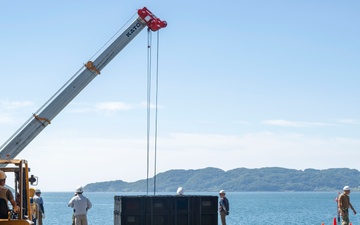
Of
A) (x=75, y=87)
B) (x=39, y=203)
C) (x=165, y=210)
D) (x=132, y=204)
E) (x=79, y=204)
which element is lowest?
(x=165, y=210)

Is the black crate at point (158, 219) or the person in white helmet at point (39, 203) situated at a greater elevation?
the person in white helmet at point (39, 203)

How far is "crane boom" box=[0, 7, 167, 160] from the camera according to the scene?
2506 cm

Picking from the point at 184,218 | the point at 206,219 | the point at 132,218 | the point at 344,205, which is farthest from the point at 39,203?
the point at 344,205

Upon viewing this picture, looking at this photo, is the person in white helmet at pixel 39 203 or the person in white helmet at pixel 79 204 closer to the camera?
the person in white helmet at pixel 79 204

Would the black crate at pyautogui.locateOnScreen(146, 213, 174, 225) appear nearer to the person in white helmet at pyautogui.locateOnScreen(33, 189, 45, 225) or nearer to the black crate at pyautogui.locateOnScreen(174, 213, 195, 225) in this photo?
the black crate at pyautogui.locateOnScreen(174, 213, 195, 225)

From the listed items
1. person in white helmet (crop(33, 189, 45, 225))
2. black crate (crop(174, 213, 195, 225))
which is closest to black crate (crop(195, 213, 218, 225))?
black crate (crop(174, 213, 195, 225))

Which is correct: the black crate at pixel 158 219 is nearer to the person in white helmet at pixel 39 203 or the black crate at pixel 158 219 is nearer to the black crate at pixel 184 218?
the black crate at pixel 184 218

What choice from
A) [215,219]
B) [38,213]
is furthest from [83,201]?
[215,219]

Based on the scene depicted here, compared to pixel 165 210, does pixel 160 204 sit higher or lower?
higher

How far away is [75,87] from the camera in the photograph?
26922 mm

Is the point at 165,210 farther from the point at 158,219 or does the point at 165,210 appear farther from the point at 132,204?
the point at 132,204

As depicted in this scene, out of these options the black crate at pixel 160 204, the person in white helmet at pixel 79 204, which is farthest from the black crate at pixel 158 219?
the person in white helmet at pixel 79 204

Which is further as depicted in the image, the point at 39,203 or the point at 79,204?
the point at 39,203

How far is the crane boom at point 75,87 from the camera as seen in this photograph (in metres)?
25.1
